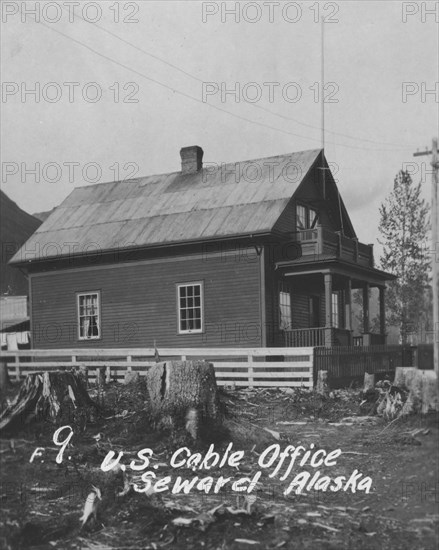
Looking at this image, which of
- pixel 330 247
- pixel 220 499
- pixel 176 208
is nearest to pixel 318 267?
pixel 330 247

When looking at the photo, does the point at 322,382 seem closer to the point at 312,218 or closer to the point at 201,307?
the point at 201,307

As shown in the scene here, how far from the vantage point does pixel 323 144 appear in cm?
2581

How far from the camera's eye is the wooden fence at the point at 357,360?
17.8 m

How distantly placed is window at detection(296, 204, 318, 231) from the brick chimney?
184 inches

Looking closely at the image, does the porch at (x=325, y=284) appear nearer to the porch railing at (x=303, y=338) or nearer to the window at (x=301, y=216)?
the porch railing at (x=303, y=338)

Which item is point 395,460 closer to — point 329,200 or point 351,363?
point 351,363

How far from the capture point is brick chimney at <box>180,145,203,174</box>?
Answer: 1080 inches

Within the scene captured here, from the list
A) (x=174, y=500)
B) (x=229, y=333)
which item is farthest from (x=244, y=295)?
(x=174, y=500)

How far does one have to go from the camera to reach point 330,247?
2312 cm

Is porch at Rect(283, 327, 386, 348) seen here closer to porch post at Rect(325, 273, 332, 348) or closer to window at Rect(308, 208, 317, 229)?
porch post at Rect(325, 273, 332, 348)

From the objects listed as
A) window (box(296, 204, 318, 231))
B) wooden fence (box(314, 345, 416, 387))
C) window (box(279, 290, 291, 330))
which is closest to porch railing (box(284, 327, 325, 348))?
window (box(279, 290, 291, 330))

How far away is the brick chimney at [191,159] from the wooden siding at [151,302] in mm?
5316

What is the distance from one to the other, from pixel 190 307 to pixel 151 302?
1435 mm

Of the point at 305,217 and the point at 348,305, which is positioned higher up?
the point at 305,217
